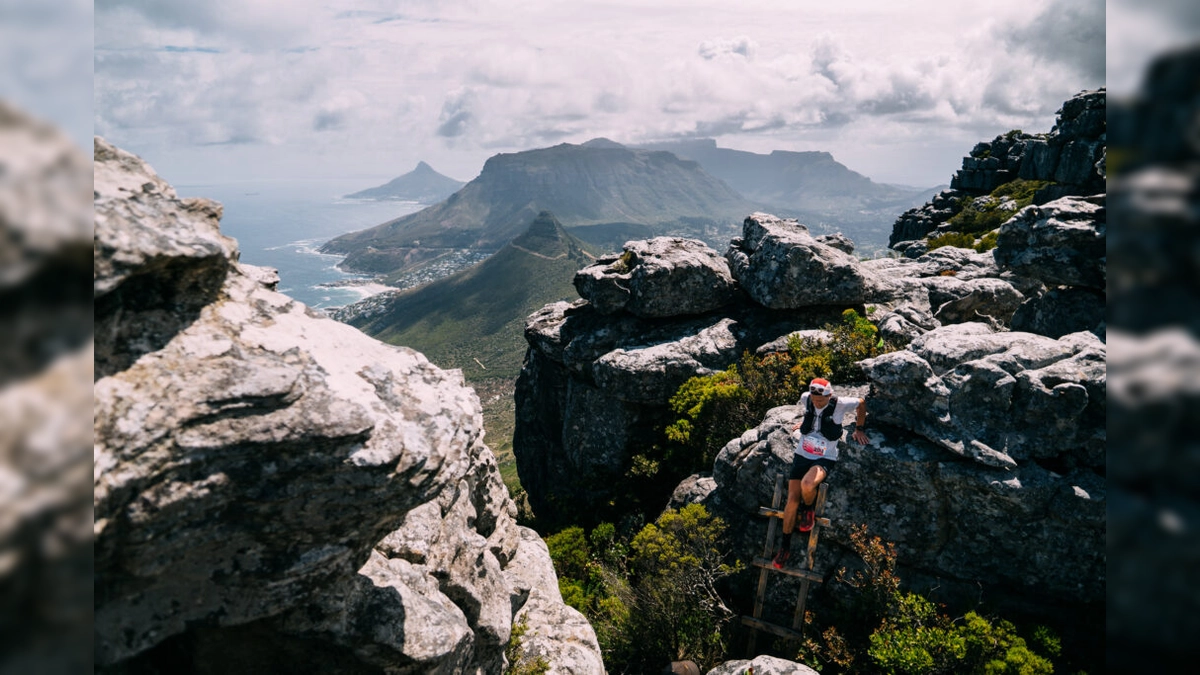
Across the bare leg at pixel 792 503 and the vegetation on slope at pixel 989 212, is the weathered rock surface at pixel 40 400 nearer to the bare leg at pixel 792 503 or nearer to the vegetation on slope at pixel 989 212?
the bare leg at pixel 792 503

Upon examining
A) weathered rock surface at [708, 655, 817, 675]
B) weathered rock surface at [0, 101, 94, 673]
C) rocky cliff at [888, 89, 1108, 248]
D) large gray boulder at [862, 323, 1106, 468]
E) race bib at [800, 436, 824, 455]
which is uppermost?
rocky cliff at [888, 89, 1108, 248]

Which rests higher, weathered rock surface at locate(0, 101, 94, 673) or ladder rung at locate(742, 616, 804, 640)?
weathered rock surface at locate(0, 101, 94, 673)

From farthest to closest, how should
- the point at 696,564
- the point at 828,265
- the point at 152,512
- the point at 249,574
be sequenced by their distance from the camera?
the point at 828,265
the point at 696,564
the point at 249,574
the point at 152,512

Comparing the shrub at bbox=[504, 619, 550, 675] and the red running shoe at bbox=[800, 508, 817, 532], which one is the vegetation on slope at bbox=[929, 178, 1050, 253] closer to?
the red running shoe at bbox=[800, 508, 817, 532]

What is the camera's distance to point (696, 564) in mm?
14883

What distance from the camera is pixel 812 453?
13.4 m

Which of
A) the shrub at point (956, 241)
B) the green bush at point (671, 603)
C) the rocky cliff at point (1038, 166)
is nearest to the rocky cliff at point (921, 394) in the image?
the green bush at point (671, 603)

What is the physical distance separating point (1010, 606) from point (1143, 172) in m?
13.8

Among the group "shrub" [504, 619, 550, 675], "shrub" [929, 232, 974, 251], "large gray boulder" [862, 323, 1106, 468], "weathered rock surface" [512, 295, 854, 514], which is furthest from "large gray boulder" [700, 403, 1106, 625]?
"shrub" [929, 232, 974, 251]

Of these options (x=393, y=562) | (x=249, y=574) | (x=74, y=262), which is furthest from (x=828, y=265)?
(x=74, y=262)

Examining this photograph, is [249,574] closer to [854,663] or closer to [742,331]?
[854,663]

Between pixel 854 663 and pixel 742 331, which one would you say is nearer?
pixel 854 663

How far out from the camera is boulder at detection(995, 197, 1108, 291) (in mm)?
15172

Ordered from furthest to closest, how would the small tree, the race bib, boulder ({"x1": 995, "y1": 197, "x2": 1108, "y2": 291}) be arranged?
boulder ({"x1": 995, "y1": 197, "x2": 1108, "y2": 291}), the small tree, the race bib
